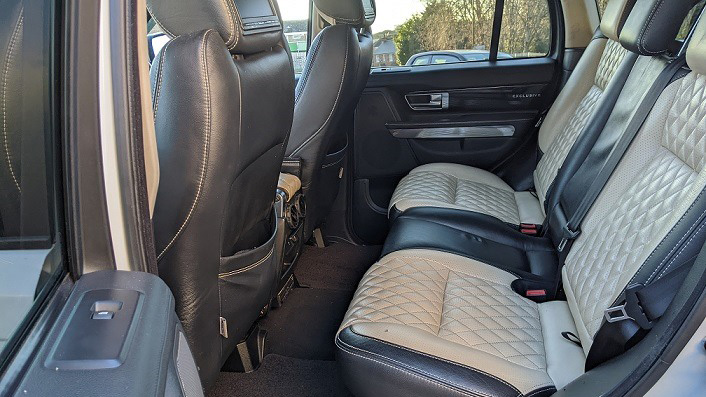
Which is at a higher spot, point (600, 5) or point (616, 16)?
point (616, 16)

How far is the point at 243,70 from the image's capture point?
1.33 metres

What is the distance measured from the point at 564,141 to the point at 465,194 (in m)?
0.41

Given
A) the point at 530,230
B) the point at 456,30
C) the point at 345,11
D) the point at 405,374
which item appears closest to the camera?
the point at 405,374

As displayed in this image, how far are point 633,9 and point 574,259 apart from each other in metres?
0.82

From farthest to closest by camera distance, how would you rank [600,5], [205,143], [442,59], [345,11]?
[442,59], [600,5], [345,11], [205,143]

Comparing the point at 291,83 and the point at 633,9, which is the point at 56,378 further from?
the point at 633,9

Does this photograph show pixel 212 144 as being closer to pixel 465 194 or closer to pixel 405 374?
pixel 405 374

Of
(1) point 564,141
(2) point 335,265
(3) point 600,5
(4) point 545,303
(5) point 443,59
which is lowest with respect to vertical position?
(2) point 335,265

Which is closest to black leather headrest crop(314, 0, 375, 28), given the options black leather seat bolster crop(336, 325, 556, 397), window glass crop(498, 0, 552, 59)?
window glass crop(498, 0, 552, 59)

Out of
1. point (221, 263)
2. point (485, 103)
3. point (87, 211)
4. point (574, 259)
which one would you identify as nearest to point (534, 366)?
point (574, 259)

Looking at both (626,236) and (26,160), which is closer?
(26,160)

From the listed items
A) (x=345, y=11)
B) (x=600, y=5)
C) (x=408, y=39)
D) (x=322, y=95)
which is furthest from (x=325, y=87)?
(x=600, y=5)

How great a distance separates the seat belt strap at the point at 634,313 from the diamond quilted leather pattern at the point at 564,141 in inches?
42.5

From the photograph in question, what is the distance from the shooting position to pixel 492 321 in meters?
1.59
